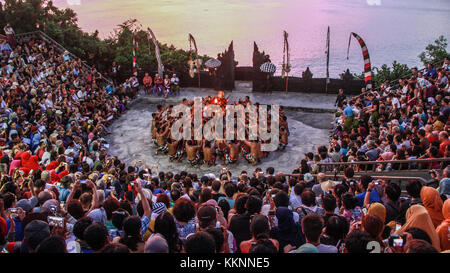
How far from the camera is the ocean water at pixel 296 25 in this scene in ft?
105

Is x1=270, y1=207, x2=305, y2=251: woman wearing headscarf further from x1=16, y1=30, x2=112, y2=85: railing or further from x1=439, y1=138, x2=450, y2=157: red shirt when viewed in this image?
x1=16, y1=30, x2=112, y2=85: railing

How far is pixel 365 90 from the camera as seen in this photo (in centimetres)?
1457

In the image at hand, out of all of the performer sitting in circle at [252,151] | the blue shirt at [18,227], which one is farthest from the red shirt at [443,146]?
the blue shirt at [18,227]

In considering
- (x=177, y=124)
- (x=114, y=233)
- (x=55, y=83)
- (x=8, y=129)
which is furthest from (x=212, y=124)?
(x=114, y=233)

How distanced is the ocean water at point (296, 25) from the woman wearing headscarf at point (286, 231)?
22.8m

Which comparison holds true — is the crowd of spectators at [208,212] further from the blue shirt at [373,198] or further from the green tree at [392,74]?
the green tree at [392,74]

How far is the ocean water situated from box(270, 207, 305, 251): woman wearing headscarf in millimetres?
22799

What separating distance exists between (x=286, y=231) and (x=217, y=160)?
26.2 feet

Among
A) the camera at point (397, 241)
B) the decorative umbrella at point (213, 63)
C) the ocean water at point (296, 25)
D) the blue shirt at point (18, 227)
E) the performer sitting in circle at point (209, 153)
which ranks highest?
the ocean water at point (296, 25)

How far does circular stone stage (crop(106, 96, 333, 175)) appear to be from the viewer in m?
11.7

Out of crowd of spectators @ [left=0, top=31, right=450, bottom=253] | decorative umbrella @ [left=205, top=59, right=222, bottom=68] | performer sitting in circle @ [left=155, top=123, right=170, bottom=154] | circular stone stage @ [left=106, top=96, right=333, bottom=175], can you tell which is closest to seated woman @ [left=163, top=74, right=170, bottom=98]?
circular stone stage @ [left=106, top=96, right=333, bottom=175]

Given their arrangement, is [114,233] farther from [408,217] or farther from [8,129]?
[8,129]

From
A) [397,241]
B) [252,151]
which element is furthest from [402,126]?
[397,241]

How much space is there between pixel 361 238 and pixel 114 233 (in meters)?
2.73
